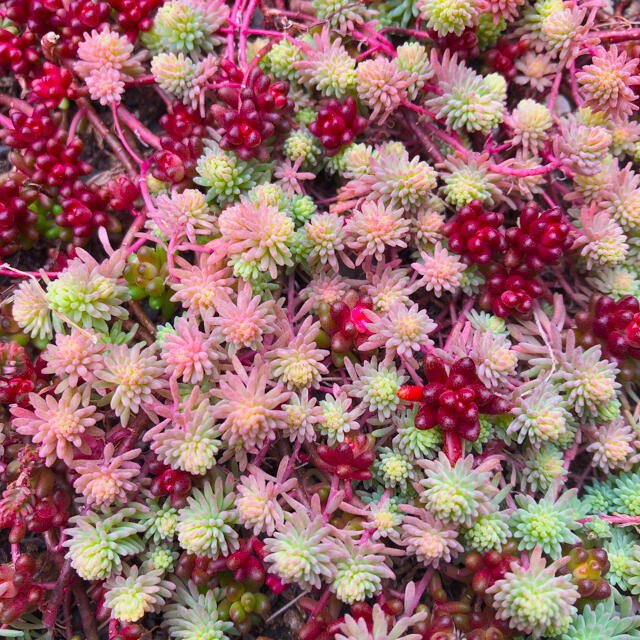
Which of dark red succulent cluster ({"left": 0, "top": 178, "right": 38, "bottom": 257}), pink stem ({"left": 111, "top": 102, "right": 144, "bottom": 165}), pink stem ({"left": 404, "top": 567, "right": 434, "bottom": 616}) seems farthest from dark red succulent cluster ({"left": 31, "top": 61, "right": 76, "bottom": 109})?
pink stem ({"left": 404, "top": 567, "right": 434, "bottom": 616})

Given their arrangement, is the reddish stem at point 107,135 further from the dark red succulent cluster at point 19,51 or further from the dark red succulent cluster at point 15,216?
the dark red succulent cluster at point 15,216

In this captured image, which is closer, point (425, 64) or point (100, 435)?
point (100, 435)

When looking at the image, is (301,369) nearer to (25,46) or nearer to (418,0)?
(418,0)

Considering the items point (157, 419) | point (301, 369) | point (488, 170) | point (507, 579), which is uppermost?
point (488, 170)

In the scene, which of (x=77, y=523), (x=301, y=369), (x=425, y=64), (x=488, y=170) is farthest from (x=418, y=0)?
(x=77, y=523)

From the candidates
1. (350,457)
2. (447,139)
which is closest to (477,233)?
(447,139)

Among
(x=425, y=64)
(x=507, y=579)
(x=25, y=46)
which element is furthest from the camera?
(x=25, y=46)
